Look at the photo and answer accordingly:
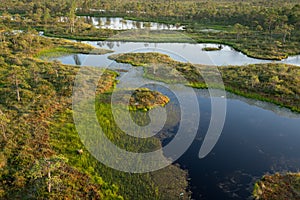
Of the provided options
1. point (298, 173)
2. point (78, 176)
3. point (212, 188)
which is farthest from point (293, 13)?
point (78, 176)

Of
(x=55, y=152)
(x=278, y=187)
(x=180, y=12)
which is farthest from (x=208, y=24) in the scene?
(x=55, y=152)

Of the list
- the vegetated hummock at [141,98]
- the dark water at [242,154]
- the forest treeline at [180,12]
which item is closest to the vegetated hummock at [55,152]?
the vegetated hummock at [141,98]

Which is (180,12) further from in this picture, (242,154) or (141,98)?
(242,154)

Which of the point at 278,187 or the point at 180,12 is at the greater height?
the point at 180,12

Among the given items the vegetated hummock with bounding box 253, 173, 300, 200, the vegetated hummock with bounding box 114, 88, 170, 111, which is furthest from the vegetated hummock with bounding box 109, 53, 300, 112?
the vegetated hummock with bounding box 253, 173, 300, 200

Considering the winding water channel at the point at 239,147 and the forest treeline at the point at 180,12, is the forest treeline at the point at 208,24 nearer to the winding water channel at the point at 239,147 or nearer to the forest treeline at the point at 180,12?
the forest treeline at the point at 180,12

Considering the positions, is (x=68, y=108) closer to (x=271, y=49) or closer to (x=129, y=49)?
(x=129, y=49)
